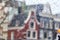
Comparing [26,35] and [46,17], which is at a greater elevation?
[46,17]

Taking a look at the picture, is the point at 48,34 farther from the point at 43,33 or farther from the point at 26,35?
the point at 26,35

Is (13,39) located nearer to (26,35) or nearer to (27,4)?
(26,35)

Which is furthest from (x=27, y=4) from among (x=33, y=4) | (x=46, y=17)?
(x=46, y=17)

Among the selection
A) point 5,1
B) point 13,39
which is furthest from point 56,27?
point 5,1

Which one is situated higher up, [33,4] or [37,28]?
[33,4]

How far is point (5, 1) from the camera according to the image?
1321mm

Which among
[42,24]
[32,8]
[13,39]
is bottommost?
[13,39]

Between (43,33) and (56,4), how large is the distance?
23cm

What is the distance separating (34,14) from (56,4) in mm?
176

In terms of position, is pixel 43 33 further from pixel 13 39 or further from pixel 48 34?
pixel 13 39

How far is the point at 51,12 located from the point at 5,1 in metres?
0.36

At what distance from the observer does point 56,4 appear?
1.26 m

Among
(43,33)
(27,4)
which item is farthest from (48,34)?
(27,4)

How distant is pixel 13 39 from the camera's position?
128 cm
